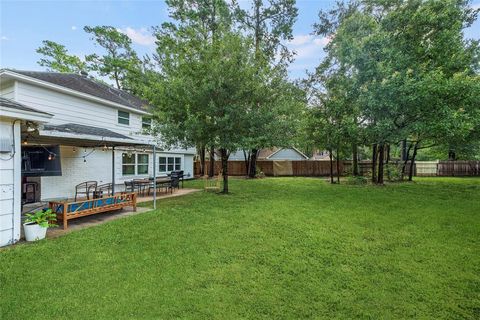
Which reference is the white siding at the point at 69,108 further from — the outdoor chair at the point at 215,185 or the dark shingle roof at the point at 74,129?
the outdoor chair at the point at 215,185

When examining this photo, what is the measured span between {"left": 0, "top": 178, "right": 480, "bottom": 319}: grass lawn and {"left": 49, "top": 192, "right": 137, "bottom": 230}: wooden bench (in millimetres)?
696

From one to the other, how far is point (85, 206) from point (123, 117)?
775cm

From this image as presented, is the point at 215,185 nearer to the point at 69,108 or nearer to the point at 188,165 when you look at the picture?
the point at 188,165

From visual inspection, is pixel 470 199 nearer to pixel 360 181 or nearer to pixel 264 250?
pixel 360 181

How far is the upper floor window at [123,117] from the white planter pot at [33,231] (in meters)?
8.72

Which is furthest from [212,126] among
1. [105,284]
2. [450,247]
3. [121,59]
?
[121,59]

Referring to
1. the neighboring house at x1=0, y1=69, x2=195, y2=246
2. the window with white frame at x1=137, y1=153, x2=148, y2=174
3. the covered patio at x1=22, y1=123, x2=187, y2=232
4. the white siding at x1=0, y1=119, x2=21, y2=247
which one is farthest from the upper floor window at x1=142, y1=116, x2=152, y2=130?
the white siding at x1=0, y1=119, x2=21, y2=247

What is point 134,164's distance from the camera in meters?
13.9

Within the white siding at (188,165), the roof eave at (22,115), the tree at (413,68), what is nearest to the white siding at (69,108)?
the roof eave at (22,115)

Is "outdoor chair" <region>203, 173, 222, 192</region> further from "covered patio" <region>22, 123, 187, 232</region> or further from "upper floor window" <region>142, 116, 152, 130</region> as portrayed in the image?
"upper floor window" <region>142, 116, 152, 130</region>

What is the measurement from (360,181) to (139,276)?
15727 millimetres

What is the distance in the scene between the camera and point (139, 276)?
3.91 metres

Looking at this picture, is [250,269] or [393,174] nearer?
[250,269]

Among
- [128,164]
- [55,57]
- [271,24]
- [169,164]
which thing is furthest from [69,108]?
[271,24]
